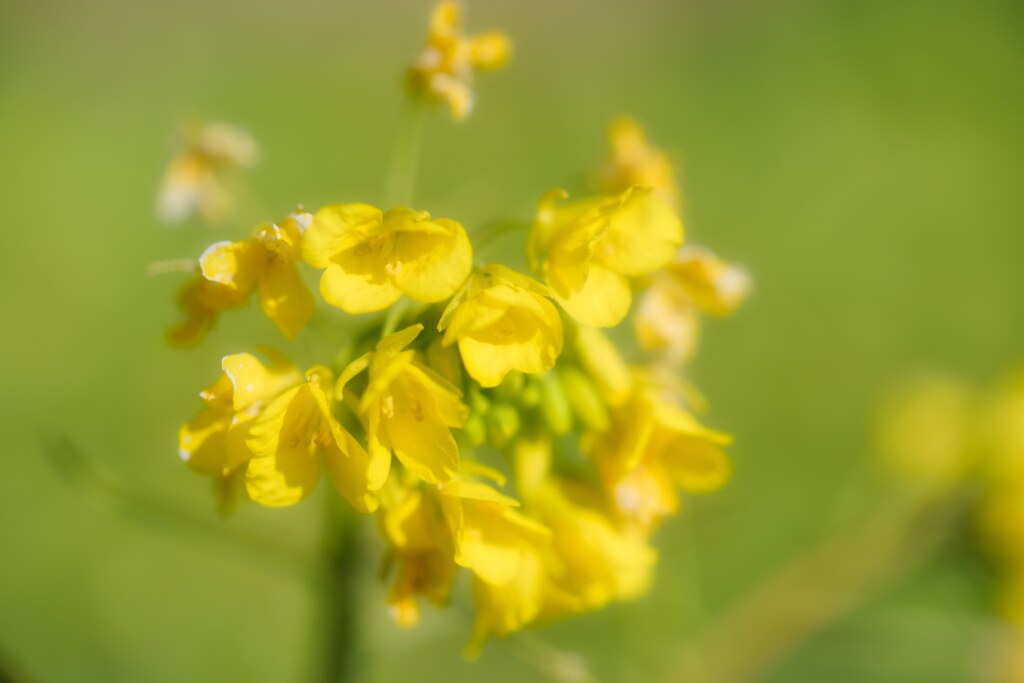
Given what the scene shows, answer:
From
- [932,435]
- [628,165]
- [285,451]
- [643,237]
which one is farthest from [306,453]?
[932,435]

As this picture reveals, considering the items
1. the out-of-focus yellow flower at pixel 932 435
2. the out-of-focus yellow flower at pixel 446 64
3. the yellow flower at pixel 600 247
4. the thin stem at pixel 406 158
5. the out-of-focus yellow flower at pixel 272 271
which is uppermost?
the out-of-focus yellow flower at pixel 932 435

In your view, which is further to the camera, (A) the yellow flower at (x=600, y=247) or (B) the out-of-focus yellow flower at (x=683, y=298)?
(B) the out-of-focus yellow flower at (x=683, y=298)

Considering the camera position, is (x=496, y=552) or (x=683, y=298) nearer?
(x=496, y=552)

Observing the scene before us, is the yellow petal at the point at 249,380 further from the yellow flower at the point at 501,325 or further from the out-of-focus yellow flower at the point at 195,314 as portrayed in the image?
the yellow flower at the point at 501,325

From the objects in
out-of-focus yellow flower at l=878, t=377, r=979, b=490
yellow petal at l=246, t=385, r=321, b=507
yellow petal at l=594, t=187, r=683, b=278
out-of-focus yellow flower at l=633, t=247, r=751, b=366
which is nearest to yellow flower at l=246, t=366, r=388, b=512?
yellow petal at l=246, t=385, r=321, b=507

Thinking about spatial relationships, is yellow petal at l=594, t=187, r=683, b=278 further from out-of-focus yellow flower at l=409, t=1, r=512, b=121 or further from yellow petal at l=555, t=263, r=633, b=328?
out-of-focus yellow flower at l=409, t=1, r=512, b=121

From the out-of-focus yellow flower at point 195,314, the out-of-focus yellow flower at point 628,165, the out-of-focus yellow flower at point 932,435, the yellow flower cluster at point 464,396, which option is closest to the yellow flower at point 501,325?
the yellow flower cluster at point 464,396

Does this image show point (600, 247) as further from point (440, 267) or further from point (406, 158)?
point (406, 158)
